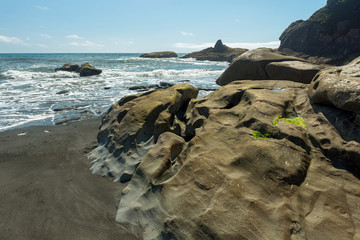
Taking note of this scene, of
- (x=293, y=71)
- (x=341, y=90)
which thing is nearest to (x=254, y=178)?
(x=341, y=90)

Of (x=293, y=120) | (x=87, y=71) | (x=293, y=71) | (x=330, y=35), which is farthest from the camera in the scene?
(x=330, y=35)

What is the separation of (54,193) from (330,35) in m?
38.5

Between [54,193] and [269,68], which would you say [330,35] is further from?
[54,193]

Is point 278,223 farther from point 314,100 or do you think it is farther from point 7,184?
point 7,184

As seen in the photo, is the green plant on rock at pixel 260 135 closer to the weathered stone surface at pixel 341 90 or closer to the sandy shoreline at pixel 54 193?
the weathered stone surface at pixel 341 90

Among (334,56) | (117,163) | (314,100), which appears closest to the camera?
(314,100)

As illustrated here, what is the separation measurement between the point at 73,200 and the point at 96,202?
0.47 m

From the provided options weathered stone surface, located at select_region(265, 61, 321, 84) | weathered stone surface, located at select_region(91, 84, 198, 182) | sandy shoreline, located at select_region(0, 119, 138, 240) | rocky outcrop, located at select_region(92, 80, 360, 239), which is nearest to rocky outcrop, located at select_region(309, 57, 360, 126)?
rocky outcrop, located at select_region(92, 80, 360, 239)

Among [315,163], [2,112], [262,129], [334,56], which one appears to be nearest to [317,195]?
[315,163]

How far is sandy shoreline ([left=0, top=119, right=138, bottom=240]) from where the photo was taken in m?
3.54

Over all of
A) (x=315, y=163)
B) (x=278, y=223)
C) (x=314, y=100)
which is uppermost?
(x=314, y=100)

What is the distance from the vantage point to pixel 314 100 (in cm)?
417

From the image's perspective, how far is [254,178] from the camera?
10.2 feet

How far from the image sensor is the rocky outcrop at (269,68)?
802 cm
